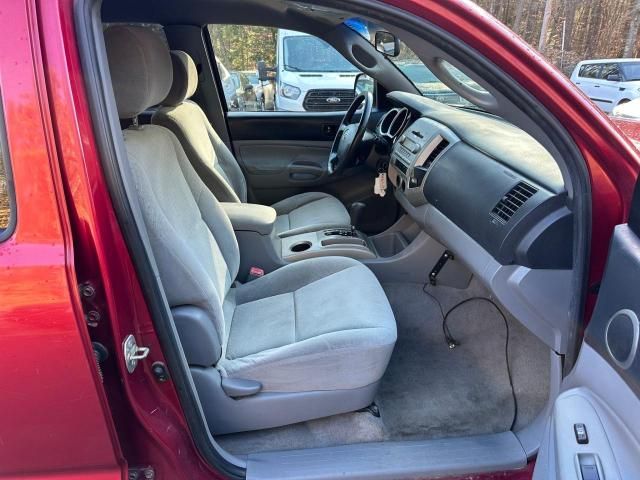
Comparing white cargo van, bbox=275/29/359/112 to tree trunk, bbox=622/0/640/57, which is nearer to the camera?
white cargo van, bbox=275/29/359/112

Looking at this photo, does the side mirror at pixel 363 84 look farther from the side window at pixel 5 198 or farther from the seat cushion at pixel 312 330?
the side window at pixel 5 198

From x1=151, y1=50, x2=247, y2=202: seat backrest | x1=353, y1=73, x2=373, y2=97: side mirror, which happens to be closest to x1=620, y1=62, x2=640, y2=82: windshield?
x1=353, y1=73, x2=373, y2=97: side mirror

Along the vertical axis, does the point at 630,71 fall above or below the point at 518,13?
below

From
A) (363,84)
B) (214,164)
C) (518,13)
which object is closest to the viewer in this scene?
(214,164)

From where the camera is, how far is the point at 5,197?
0.93 m

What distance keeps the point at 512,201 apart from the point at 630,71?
7.89 m

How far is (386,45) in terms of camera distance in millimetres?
2531

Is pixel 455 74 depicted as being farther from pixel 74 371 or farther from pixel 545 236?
pixel 74 371

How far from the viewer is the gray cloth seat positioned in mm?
1352

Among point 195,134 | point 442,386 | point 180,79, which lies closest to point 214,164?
point 195,134

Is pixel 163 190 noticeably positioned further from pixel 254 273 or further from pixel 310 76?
pixel 310 76

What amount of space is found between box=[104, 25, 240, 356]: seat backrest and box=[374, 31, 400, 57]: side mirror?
120 centimetres

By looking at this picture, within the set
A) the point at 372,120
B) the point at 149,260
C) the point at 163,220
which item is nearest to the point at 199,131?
the point at 372,120

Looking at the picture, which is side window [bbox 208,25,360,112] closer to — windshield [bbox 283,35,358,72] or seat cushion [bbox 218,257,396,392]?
windshield [bbox 283,35,358,72]
